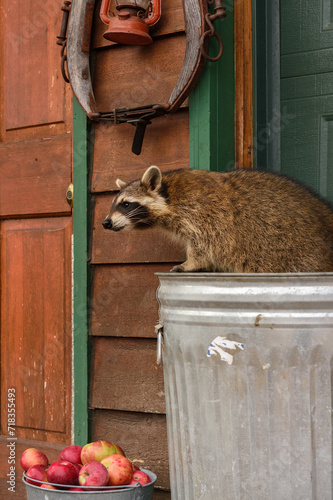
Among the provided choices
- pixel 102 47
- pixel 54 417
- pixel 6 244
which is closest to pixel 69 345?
pixel 54 417

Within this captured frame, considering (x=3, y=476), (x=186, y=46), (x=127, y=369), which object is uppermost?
(x=186, y=46)

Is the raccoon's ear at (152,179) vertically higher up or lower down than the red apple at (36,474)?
higher up

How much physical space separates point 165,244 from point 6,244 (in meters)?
1.10

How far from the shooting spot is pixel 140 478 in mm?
2279

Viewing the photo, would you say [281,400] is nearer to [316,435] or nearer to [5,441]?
[316,435]

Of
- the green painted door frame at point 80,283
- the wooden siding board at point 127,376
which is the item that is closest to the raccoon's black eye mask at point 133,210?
the green painted door frame at point 80,283

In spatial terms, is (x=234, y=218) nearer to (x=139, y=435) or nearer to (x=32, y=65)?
(x=139, y=435)

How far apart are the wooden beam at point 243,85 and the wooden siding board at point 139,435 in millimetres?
1180

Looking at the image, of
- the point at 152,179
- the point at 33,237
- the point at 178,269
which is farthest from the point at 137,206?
the point at 33,237

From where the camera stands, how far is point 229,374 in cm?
193

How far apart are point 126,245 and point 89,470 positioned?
3.51 ft

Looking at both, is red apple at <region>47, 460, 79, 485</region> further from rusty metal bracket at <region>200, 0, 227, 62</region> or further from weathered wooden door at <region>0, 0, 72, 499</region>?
rusty metal bracket at <region>200, 0, 227, 62</region>

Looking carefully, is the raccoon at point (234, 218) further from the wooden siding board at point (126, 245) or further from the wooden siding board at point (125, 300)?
the wooden siding board at point (125, 300)

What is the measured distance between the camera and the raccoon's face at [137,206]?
8.56 feet
